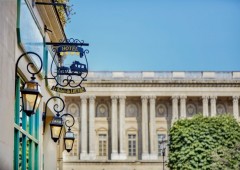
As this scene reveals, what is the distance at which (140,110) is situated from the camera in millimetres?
79438

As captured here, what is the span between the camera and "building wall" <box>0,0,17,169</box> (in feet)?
32.7

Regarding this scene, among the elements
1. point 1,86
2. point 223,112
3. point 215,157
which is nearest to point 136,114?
point 223,112

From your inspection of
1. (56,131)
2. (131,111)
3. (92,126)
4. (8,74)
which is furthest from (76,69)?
(131,111)

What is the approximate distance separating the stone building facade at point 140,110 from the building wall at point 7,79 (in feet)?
218

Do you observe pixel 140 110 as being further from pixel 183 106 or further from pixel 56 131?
pixel 56 131

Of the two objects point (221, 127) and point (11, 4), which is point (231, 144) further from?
point (11, 4)

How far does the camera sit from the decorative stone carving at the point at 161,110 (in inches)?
3123

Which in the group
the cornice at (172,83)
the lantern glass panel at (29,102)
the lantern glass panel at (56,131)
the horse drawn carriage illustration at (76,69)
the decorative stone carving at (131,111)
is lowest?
the lantern glass panel at (56,131)

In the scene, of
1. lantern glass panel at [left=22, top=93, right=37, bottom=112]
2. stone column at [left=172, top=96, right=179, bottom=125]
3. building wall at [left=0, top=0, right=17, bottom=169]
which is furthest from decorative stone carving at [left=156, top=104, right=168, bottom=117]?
lantern glass panel at [left=22, top=93, right=37, bottom=112]

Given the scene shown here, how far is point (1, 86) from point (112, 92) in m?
68.0

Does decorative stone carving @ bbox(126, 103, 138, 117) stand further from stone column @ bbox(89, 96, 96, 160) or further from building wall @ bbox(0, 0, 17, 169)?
building wall @ bbox(0, 0, 17, 169)

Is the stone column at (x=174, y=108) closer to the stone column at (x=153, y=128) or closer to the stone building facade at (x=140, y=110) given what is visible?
the stone building facade at (x=140, y=110)

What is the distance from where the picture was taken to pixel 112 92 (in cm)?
7794

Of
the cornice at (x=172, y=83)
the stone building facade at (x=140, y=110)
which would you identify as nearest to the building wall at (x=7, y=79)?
the stone building facade at (x=140, y=110)
